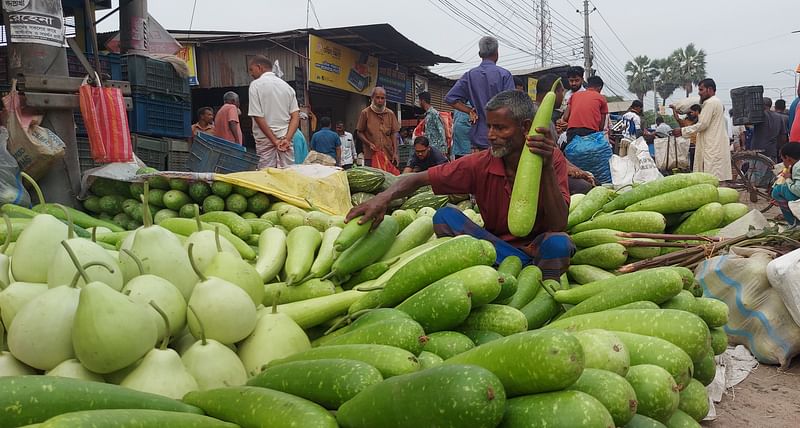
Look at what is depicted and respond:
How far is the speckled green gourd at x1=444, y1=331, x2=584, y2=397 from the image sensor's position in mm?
1478

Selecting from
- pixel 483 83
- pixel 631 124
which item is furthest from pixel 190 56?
pixel 631 124

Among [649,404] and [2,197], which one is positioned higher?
[2,197]

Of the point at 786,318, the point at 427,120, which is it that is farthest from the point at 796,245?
the point at 427,120

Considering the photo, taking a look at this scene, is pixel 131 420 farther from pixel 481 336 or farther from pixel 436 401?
pixel 481 336

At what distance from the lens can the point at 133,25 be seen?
682cm

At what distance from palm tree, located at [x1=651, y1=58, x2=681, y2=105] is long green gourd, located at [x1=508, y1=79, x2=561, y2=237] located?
84.9m

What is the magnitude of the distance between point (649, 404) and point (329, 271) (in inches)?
63.1

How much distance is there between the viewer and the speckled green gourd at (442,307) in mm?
2180

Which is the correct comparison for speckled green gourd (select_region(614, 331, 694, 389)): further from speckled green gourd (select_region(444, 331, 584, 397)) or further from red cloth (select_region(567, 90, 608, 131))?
red cloth (select_region(567, 90, 608, 131))

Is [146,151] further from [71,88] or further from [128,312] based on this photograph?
[128,312]

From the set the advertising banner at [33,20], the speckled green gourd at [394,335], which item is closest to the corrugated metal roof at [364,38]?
the advertising banner at [33,20]

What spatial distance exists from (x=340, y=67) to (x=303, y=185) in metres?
8.91

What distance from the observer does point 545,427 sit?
1.42 metres

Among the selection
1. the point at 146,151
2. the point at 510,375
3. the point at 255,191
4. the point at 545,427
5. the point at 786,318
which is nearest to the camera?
the point at 545,427
